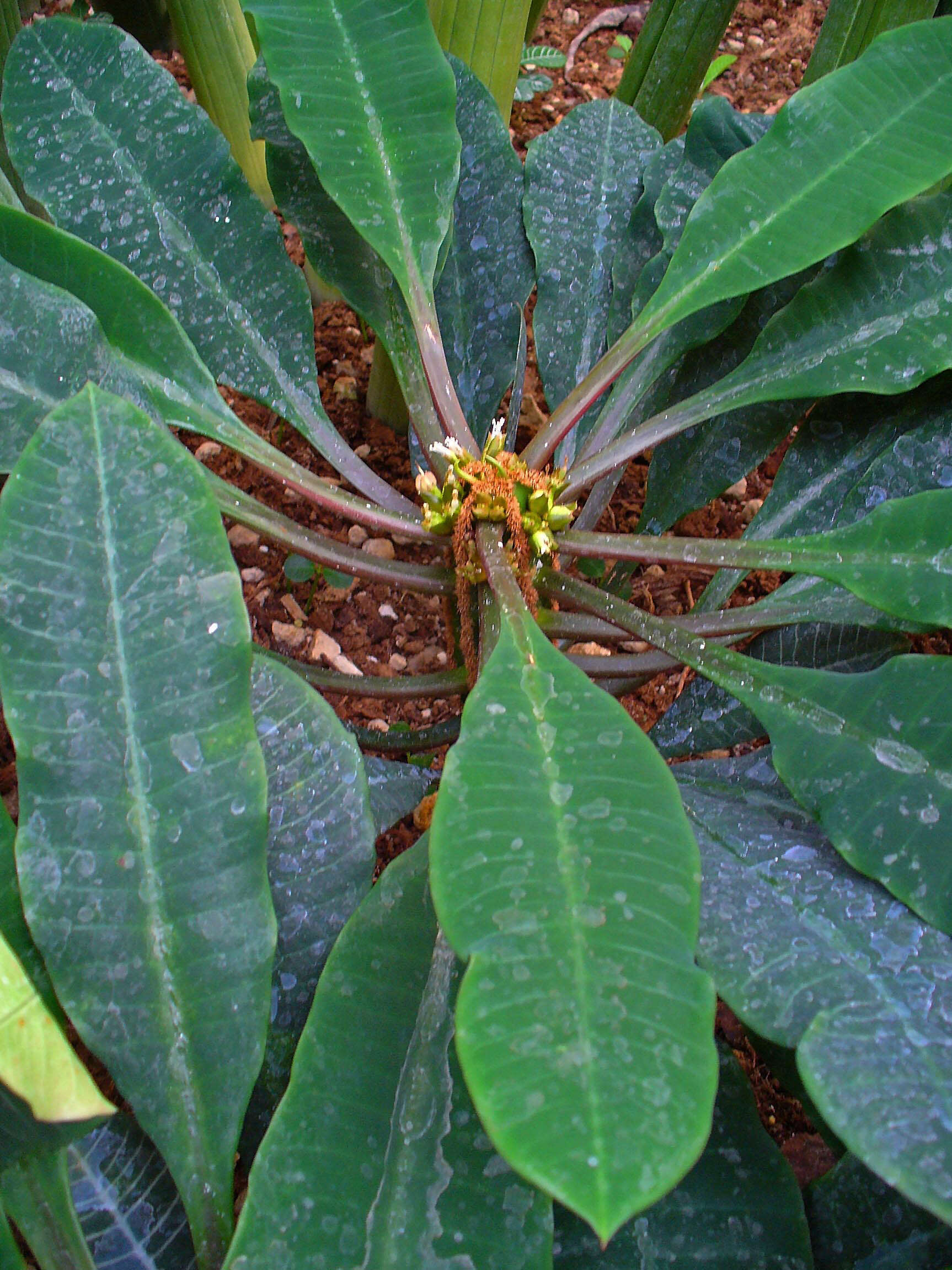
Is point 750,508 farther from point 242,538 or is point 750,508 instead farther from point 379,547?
point 242,538

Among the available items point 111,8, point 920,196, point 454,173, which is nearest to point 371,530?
Result: point 454,173

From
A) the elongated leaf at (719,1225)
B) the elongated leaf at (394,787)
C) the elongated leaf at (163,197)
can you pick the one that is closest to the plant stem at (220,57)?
the elongated leaf at (163,197)

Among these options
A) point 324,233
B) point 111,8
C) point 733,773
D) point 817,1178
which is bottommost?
point 817,1178

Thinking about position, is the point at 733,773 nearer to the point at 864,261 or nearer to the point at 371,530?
the point at 864,261


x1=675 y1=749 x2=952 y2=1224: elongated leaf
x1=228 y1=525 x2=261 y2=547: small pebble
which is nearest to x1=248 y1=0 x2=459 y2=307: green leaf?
x1=228 y1=525 x2=261 y2=547: small pebble

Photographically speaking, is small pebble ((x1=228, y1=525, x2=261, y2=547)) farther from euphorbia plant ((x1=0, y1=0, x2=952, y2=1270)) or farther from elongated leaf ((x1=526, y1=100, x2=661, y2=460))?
elongated leaf ((x1=526, y1=100, x2=661, y2=460))

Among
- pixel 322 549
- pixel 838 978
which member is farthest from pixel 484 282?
pixel 838 978
